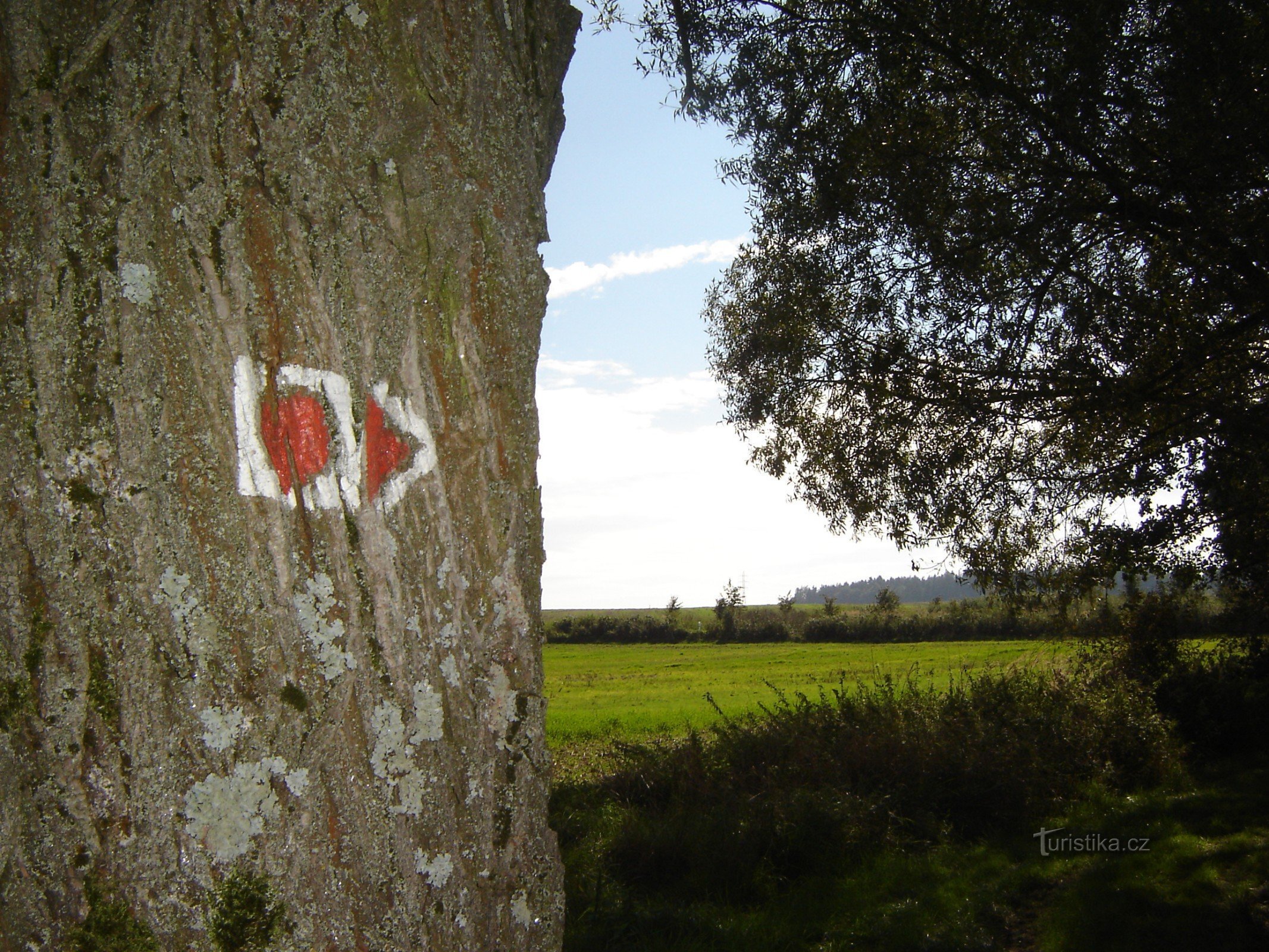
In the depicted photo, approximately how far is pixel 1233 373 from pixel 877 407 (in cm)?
370

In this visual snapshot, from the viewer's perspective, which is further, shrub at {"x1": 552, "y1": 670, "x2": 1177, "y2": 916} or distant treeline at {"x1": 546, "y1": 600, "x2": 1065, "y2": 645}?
distant treeline at {"x1": 546, "y1": 600, "x2": 1065, "y2": 645}

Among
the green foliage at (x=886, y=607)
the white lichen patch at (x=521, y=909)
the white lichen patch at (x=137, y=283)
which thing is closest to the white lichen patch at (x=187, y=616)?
the white lichen patch at (x=137, y=283)

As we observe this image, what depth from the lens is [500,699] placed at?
58.1 inches

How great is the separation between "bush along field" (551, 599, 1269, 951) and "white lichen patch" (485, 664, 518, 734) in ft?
16.3

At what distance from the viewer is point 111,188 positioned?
1314mm

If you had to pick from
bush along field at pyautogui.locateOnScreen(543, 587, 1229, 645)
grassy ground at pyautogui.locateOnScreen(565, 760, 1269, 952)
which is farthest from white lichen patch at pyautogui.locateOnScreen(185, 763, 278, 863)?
bush along field at pyautogui.locateOnScreen(543, 587, 1229, 645)

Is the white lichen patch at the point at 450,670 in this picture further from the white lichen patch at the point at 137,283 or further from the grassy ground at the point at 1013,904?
the grassy ground at the point at 1013,904

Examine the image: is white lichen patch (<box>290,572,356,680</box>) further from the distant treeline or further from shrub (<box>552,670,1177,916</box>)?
the distant treeline

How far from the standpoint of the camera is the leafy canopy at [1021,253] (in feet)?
23.0

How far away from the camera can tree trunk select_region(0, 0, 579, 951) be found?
1276 millimetres

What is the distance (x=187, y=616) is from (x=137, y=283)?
0.59m

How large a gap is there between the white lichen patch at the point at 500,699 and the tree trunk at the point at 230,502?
3 centimetres

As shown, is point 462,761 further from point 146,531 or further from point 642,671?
point 642,671

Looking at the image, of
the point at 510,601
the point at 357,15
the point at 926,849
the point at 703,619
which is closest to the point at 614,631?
the point at 703,619
